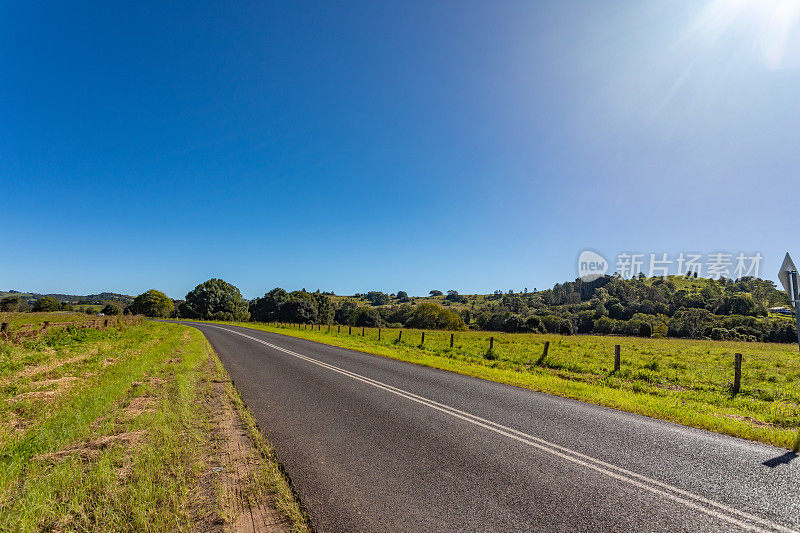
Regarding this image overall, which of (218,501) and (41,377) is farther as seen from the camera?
(41,377)

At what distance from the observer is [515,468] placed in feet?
15.8

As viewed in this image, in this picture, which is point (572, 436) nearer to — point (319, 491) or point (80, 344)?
point (319, 491)

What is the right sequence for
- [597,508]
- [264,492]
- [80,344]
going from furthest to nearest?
[80,344] < [264,492] < [597,508]

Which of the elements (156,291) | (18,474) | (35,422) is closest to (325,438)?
(18,474)

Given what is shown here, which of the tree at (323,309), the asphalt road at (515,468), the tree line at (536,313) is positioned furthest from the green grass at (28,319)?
the tree at (323,309)

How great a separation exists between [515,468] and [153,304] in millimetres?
133621

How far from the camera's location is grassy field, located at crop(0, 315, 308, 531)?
3678mm

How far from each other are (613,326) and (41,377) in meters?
94.0

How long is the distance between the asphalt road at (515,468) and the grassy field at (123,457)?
76 centimetres

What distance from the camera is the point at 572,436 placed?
20.3ft

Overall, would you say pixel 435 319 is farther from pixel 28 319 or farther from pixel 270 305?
pixel 28 319

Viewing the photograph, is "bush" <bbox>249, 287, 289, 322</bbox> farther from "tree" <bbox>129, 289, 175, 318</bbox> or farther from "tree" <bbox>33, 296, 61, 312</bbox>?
"tree" <bbox>33, 296, 61, 312</bbox>

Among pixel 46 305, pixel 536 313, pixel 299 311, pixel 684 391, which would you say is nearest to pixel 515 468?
pixel 684 391

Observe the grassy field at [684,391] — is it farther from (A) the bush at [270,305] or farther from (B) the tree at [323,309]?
(A) the bush at [270,305]
